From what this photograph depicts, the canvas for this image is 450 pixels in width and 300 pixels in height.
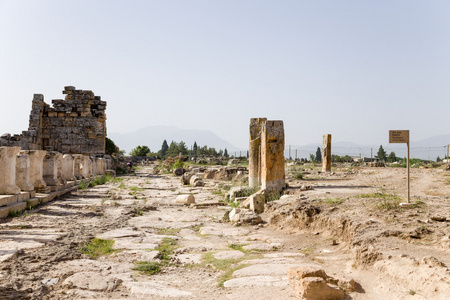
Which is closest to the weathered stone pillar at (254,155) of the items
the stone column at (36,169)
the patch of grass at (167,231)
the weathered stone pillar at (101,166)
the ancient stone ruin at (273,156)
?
the ancient stone ruin at (273,156)

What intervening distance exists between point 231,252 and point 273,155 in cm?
417

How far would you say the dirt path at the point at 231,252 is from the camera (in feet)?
10.4

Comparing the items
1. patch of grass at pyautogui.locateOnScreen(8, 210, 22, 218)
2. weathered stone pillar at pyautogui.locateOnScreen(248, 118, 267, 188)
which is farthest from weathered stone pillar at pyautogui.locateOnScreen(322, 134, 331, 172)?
patch of grass at pyautogui.locateOnScreen(8, 210, 22, 218)

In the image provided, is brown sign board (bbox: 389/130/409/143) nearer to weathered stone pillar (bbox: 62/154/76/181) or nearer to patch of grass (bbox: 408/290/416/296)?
patch of grass (bbox: 408/290/416/296)

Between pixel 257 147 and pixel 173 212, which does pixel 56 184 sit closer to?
pixel 173 212

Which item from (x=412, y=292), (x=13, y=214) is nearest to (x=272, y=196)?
(x=13, y=214)

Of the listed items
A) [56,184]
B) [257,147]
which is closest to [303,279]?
[257,147]

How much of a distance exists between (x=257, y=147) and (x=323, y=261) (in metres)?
6.65

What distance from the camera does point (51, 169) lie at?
9.94 m

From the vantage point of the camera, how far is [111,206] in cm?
841

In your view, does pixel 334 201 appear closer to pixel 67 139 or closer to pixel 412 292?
pixel 412 292

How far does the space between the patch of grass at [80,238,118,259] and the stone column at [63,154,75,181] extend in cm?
754

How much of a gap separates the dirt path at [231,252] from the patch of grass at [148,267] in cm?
7

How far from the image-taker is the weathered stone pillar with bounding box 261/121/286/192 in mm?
8461
